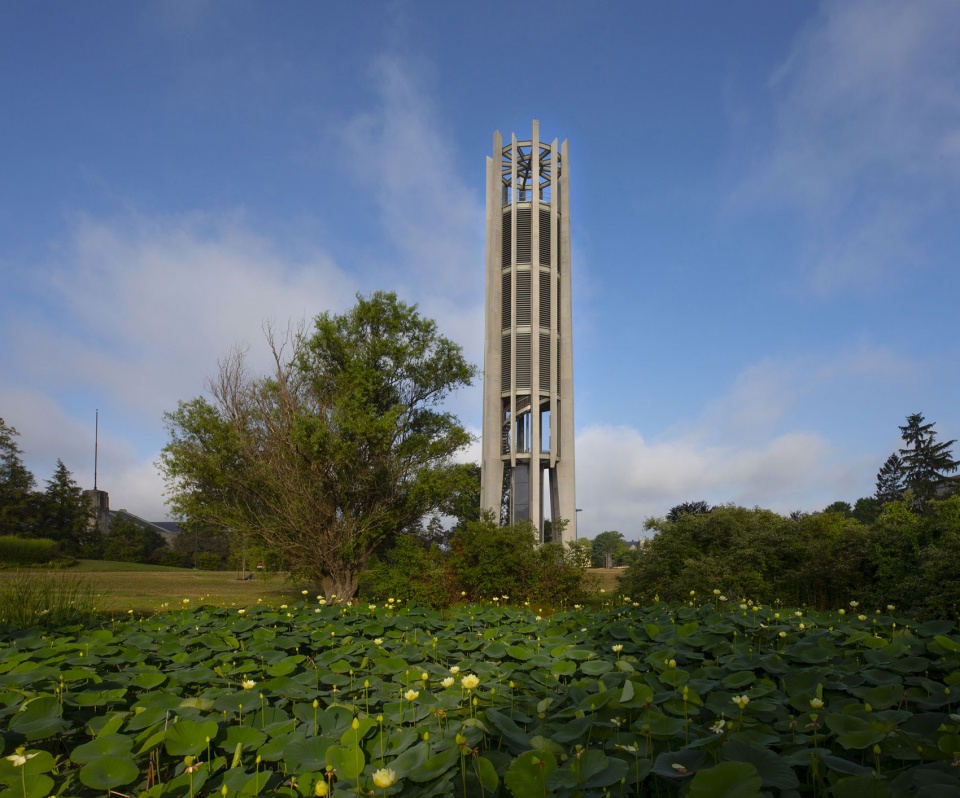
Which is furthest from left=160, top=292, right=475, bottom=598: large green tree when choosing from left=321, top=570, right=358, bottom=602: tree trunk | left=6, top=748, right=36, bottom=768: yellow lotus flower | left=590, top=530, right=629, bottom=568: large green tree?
left=590, top=530, right=629, bottom=568: large green tree

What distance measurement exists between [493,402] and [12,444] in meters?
28.6

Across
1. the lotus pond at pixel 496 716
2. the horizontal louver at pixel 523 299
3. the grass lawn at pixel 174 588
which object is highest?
the horizontal louver at pixel 523 299

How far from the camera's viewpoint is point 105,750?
2316mm

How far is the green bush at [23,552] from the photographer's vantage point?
25.5 metres

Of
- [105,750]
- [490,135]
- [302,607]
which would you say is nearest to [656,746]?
[105,750]

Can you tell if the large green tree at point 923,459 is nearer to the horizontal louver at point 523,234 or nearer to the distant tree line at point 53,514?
the horizontal louver at point 523,234

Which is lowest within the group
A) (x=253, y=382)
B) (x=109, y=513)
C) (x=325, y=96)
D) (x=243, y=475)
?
(x=109, y=513)

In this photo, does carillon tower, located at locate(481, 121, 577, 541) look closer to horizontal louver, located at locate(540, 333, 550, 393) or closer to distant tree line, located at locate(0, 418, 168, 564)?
horizontal louver, located at locate(540, 333, 550, 393)

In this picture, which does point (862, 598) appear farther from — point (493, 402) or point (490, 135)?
point (490, 135)

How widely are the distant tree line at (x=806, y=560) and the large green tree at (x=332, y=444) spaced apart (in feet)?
18.9

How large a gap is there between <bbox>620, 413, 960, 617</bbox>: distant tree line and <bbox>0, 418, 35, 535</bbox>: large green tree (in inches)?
1391

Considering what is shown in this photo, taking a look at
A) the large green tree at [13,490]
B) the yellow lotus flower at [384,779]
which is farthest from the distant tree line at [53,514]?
the yellow lotus flower at [384,779]

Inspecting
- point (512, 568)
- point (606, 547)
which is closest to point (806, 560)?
point (512, 568)

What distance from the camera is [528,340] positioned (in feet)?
104
